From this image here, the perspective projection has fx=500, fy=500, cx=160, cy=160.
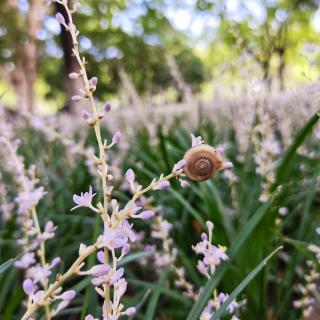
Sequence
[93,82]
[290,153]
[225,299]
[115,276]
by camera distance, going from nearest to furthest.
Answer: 1. [115,276]
2. [93,82]
3. [225,299]
4. [290,153]

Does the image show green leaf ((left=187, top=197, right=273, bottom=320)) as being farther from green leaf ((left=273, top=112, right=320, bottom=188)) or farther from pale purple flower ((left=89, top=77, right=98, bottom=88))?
pale purple flower ((left=89, top=77, right=98, bottom=88))

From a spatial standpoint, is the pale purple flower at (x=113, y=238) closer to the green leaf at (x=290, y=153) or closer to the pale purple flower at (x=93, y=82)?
the pale purple flower at (x=93, y=82)

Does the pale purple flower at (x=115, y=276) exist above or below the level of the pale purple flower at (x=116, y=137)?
below

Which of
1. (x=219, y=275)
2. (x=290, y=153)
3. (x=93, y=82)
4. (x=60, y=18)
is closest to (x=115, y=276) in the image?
(x=93, y=82)

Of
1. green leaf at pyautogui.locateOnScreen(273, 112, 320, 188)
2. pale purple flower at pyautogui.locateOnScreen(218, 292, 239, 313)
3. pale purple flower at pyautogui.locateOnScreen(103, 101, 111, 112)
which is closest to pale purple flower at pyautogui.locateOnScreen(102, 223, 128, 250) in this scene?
pale purple flower at pyautogui.locateOnScreen(103, 101, 111, 112)

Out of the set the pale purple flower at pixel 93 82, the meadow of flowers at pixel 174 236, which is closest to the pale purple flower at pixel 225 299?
the meadow of flowers at pixel 174 236

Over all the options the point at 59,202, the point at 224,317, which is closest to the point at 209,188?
the point at 224,317

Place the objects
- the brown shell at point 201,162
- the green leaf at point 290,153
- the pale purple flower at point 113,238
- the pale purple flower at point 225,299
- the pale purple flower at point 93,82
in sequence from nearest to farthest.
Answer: the pale purple flower at point 113,238
the brown shell at point 201,162
the pale purple flower at point 93,82
the pale purple flower at point 225,299
the green leaf at point 290,153

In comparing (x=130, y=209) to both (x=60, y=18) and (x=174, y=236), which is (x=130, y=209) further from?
(x=174, y=236)
